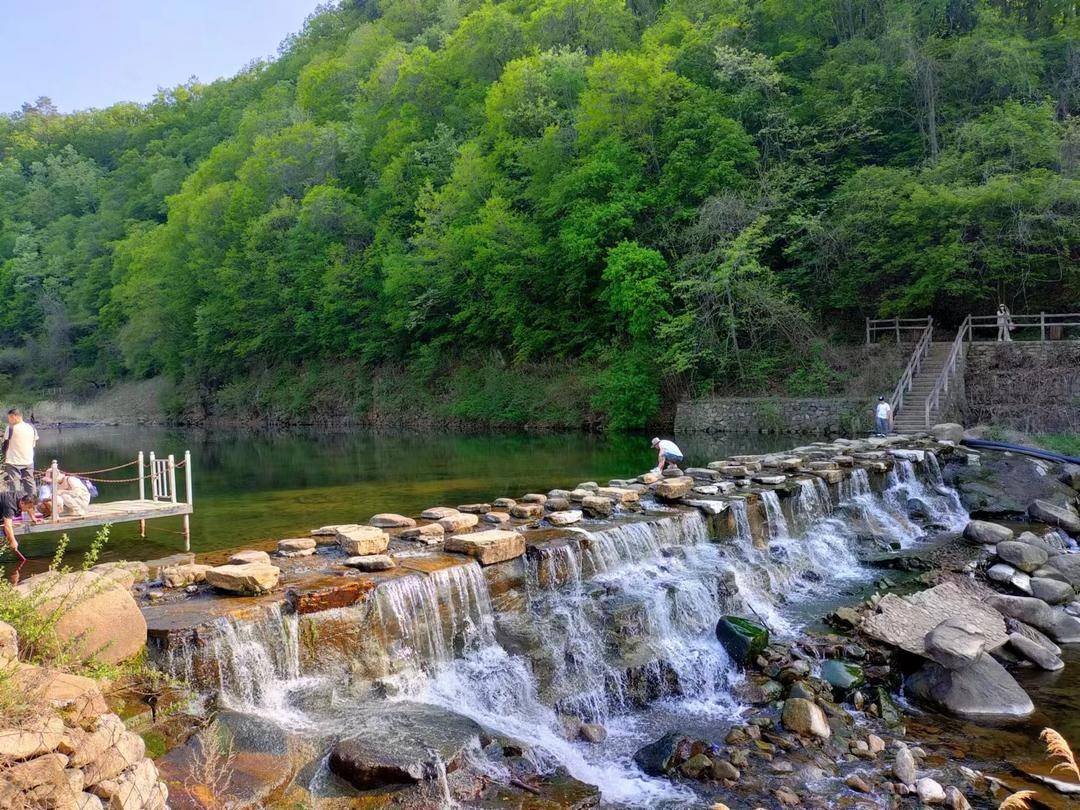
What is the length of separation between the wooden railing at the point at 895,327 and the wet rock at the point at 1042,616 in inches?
730

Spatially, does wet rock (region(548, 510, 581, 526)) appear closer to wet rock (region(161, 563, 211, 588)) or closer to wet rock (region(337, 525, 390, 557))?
wet rock (region(337, 525, 390, 557))

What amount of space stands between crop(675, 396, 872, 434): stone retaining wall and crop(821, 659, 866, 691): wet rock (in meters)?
17.3

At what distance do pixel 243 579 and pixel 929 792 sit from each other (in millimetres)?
6063

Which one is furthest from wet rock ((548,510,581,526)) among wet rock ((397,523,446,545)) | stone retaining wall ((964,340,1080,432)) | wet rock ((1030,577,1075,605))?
stone retaining wall ((964,340,1080,432))

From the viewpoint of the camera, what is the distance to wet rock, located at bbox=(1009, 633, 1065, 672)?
818 cm

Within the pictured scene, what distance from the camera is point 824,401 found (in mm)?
25094

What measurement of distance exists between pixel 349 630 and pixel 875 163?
3000 centimetres

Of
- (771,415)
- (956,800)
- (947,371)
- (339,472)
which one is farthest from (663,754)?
(771,415)

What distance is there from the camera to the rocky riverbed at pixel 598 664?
572 cm

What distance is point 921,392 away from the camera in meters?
22.9

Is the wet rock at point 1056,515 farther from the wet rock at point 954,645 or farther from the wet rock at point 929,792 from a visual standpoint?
the wet rock at point 929,792

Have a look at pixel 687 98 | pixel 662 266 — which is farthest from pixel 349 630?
pixel 687 98

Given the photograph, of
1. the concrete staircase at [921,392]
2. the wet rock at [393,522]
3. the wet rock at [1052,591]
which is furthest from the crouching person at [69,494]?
the concrete staircase at [921,392]

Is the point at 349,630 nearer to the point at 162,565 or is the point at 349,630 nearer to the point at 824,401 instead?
the point at 162,565
